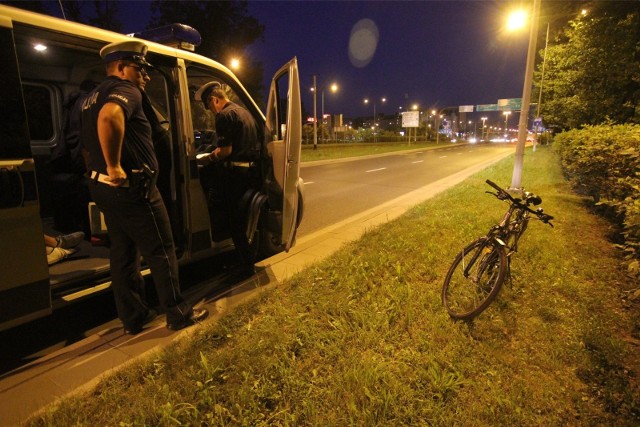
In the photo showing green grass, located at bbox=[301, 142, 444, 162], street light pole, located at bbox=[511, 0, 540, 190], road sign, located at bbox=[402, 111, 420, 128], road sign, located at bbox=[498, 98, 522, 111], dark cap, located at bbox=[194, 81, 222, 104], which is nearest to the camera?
dark cap, located at bbox=[194, 81, 222, 104]

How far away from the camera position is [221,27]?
3312 centimetres

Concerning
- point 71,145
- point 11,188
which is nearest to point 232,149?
point 71,145

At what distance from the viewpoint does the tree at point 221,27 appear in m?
31.5

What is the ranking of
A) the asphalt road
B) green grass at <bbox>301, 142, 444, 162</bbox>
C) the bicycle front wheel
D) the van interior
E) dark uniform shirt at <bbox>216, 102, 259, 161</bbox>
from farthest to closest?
green grass at <bbox>301, 142, 444, 162</bbox> < the asphalt road < dark uniform shirt at <bbox>216, 102, 259, 161</bbox> < the van interior < the bicycle front wheel

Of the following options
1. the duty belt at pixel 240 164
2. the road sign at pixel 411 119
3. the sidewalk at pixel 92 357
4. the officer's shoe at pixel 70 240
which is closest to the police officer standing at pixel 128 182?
the sidewalk at pixel 92 357

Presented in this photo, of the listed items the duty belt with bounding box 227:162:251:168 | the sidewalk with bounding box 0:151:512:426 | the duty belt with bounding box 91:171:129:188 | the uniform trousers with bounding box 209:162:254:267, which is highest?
the duty belt with bounding box 91:171:129:188

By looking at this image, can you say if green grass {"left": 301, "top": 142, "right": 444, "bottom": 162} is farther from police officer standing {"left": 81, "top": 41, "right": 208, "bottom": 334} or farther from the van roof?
police officer standing {"left": 81, "top": 41, "right": 208, "bottom": 334}

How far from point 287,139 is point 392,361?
90.1 inches

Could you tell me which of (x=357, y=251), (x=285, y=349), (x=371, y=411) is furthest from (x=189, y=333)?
(x=357, y=251)

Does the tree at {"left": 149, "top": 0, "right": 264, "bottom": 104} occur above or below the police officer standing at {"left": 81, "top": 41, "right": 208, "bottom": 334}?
above

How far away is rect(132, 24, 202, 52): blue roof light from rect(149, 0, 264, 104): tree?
30231mm

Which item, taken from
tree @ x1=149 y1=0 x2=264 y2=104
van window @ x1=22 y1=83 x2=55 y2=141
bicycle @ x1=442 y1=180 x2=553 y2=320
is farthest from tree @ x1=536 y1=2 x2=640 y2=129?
tree @ x1=149 y1=0 x2=264 y2=104

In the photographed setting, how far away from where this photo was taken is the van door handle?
240 cm

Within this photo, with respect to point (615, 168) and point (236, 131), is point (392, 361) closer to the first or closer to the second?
point (236, 131)
